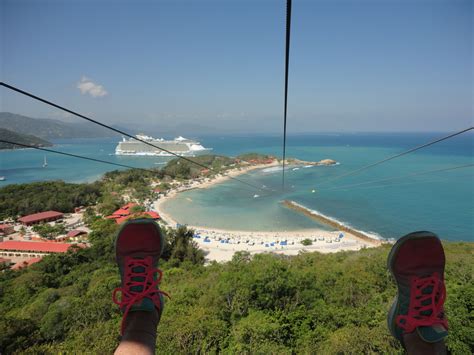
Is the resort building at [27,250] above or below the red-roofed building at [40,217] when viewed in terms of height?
below

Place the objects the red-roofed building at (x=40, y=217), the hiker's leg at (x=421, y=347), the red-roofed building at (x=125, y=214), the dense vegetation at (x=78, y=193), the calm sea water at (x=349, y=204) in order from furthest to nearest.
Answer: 1. the dense vegetation at (x=78, y=193)
2. the calm sea water at (x=349, y=204)
3. the red-roofed building at (x=125, y=214)
4. the red-roofed building at (x=40, y=217)
5. the hiker's leg at (x=421, y=347)

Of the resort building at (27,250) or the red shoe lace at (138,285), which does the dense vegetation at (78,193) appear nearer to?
the resort building at (27,250)

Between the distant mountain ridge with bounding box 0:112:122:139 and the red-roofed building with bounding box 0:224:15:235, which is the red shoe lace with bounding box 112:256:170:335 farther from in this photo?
the distant mountain ridge with bounding box 0:112:122:139

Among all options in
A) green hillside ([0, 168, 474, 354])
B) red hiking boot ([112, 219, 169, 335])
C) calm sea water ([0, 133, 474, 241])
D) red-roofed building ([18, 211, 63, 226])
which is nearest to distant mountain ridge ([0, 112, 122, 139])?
calm sea water ([0, 133, 474, 241])

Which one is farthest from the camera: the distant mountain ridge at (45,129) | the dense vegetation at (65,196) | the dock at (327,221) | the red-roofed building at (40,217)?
the distant mountain ridge at (45,129)

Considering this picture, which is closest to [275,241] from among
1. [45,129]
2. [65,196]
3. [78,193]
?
[78,193]

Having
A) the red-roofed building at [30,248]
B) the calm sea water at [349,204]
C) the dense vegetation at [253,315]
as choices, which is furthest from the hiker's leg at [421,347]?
the calm sea water at [349,204]
